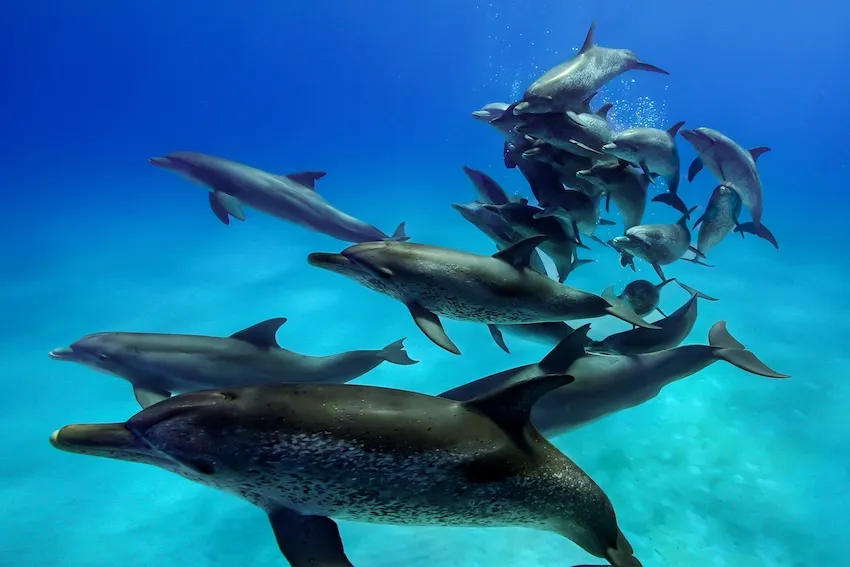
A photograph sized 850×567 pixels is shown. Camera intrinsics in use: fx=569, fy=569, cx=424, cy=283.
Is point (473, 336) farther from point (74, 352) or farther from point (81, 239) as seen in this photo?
point (81, 239)

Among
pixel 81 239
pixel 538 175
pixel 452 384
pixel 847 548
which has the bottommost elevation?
pixel 847 548

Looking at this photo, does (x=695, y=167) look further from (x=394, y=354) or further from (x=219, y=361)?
(x=219, y=361)

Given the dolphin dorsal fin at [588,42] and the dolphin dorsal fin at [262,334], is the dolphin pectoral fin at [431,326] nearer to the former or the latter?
the dolphin dorsal fin at [262,334]

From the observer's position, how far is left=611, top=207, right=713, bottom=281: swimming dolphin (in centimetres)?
529

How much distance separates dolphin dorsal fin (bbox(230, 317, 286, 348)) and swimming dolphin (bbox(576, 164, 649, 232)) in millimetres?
3096

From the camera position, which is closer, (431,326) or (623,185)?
(431,326)

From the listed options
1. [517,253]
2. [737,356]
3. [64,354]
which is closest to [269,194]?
[64,354]

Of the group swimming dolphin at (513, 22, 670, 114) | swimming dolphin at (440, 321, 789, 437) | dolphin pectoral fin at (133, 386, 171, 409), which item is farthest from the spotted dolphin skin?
swimming dolphin at (513, 22, 670, 114)

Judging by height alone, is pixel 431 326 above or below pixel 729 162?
below

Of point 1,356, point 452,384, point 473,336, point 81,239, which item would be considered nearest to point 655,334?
point 452,384

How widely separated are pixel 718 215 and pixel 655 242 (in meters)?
1.19

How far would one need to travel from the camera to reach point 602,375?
460cm

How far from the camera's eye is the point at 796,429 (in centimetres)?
708

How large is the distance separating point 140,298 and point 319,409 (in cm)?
1118
